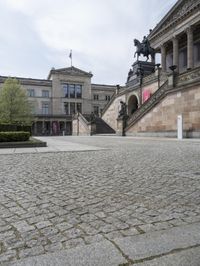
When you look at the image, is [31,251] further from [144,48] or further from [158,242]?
[144,48]

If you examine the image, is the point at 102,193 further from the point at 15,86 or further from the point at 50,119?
the point at 50,119

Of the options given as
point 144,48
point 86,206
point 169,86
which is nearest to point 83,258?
point 86,206

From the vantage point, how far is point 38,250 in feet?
9.37

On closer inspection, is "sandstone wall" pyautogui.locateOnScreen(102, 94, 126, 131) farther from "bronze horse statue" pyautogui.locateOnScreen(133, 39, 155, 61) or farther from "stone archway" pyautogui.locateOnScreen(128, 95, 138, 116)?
"bronze horse statue" pyautogui.locateOnScreen(133, 39, 155, 61)

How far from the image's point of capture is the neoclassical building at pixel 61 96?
7969 cm

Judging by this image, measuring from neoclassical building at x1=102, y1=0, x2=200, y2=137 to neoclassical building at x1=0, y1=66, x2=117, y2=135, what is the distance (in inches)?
1283

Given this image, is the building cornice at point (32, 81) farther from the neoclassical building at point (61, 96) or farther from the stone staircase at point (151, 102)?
the stone staircase at point (151, 102)

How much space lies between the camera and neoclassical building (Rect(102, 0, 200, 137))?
80.4ft

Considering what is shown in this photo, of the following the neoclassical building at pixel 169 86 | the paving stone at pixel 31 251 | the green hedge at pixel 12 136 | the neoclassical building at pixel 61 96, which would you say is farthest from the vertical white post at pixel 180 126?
the neoclassical building at pixel 61 96

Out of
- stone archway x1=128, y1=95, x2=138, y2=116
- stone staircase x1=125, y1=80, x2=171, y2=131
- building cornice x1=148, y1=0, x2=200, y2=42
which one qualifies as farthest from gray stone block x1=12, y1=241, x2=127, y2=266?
stone archway x1=128, y1=95, x2=138, y2=116

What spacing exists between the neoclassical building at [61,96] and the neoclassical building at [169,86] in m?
32.6

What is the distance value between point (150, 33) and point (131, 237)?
4816cm

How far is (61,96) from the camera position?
85812mm

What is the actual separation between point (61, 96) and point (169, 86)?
62.0 metres
